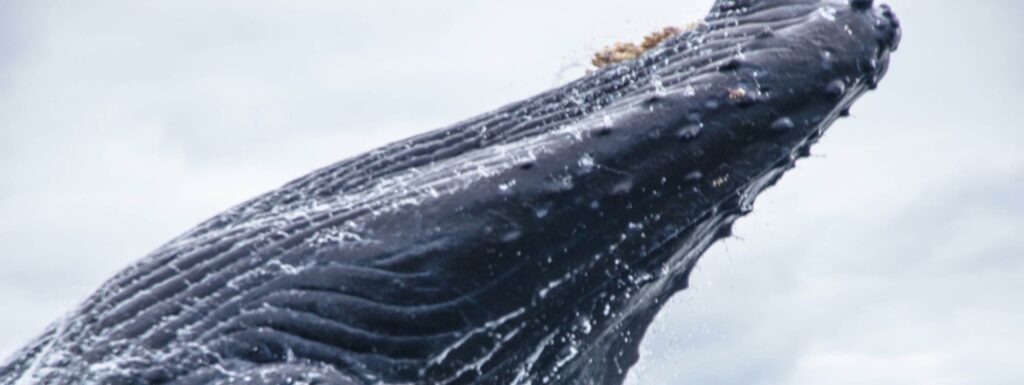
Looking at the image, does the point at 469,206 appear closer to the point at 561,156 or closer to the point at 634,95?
the point at 561,156

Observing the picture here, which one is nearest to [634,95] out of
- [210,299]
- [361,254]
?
[361,254]

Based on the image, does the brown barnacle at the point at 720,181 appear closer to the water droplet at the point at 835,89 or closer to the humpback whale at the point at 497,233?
the humpback whale at the point at 497,233

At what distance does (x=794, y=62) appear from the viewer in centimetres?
668

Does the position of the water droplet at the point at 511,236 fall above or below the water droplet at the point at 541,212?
below

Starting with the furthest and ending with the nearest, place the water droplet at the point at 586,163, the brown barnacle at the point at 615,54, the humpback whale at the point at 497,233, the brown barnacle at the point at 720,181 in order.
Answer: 1. the brown barnacle at the point at 615,54
2. the brown barnacle at the point at 720,181
3. the water droplet at the point at 586,163
4. the humpback whale at the point at 497,233

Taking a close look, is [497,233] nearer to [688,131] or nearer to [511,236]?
[511,236]

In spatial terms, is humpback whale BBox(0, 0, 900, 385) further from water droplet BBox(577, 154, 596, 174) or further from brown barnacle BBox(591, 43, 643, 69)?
brown barnacle BBox(591, 43, 643, 69)

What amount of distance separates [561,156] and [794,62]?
108cm

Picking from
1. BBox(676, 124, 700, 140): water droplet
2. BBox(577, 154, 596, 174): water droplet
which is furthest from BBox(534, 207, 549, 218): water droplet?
BBox(676, 124, 700, 140): water droplet

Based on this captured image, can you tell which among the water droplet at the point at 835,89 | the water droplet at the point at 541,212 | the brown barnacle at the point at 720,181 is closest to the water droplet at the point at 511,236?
the water droplet at the point at 541,212

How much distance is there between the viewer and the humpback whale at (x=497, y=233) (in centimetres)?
616

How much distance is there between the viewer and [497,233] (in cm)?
629

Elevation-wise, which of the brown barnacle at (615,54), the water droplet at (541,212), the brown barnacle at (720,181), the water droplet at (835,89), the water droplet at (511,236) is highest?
the brown barnacle at (615,54)

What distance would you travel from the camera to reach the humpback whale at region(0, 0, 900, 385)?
6.16 m
